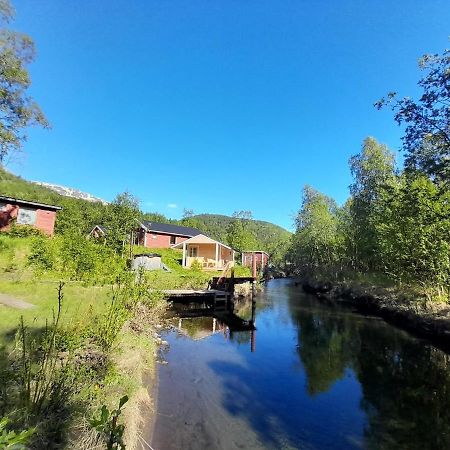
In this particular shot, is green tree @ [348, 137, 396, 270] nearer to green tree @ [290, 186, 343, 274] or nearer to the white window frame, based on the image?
green tree @ [290, 186, 343, 274]

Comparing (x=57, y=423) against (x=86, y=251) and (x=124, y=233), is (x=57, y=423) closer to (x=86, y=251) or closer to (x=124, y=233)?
(x=86, y=251)

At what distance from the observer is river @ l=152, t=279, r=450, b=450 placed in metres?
7.41

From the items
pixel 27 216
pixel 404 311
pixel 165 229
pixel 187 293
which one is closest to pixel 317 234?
pixel 165 229

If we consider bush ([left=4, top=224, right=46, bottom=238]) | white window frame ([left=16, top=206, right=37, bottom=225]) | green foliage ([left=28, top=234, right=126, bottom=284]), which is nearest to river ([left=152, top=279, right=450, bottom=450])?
green foliage ([left=28, top=234, right=126, bottom=284])

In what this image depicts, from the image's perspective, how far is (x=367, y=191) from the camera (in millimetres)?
35750

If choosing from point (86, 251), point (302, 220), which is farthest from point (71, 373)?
point (302, 220)

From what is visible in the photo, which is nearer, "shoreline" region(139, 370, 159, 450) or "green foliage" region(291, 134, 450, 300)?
"shoreline" region(139, 370, 159, 450)

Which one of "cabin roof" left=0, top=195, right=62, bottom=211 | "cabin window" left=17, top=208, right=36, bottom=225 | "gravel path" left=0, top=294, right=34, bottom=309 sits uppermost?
"cabin roof" left=0, top=195, right=62, bottom=211

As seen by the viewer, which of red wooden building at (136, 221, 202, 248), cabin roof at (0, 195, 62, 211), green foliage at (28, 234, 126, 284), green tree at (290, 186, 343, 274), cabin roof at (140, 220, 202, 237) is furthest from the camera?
green tree at (290, 186, 343, 274)

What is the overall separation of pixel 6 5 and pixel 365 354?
2505 cm

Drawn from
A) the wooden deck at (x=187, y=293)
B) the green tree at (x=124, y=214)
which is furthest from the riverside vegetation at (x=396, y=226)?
the green tree at (x=124, y=214)

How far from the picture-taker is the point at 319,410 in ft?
29.5

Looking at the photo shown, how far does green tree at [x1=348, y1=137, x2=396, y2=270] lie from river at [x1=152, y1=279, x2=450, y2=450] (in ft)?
58.6

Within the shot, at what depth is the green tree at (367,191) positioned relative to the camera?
111ft
